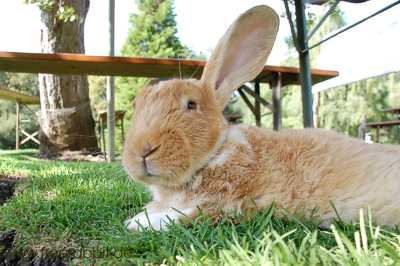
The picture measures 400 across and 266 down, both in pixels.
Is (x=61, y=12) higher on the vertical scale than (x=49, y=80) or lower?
higher

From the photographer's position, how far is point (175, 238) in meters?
1.13

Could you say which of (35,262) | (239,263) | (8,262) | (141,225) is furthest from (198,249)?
(8,262)

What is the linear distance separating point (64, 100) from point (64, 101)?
25 millimetres

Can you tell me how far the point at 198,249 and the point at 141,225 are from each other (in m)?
0.31

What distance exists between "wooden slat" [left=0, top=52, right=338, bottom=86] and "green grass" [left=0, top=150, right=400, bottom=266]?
3.00 meters

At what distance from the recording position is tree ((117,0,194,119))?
73.3 feet

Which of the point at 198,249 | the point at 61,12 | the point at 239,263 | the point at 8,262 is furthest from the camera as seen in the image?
the point at 61,12

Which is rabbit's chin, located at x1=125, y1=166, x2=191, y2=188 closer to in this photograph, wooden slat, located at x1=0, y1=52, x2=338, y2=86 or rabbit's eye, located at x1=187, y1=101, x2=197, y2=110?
rabbit's eye, located at x1=187, y1=101, x2=197, y2=110

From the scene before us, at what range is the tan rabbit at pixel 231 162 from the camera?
1271 millimetres

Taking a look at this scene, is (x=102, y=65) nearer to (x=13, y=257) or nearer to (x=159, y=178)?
(x=13, y=257)

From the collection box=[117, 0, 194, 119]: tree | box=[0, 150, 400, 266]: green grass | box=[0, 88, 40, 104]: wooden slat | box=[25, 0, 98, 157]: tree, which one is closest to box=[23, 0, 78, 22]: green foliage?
box=[25, 0, 98, 157]: tree

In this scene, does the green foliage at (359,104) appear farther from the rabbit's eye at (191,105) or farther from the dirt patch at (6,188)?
Answer: the rabbit's eye at (191,105)

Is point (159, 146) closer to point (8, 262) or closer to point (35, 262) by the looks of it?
point (35, 262)

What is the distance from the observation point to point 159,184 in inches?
53.1
